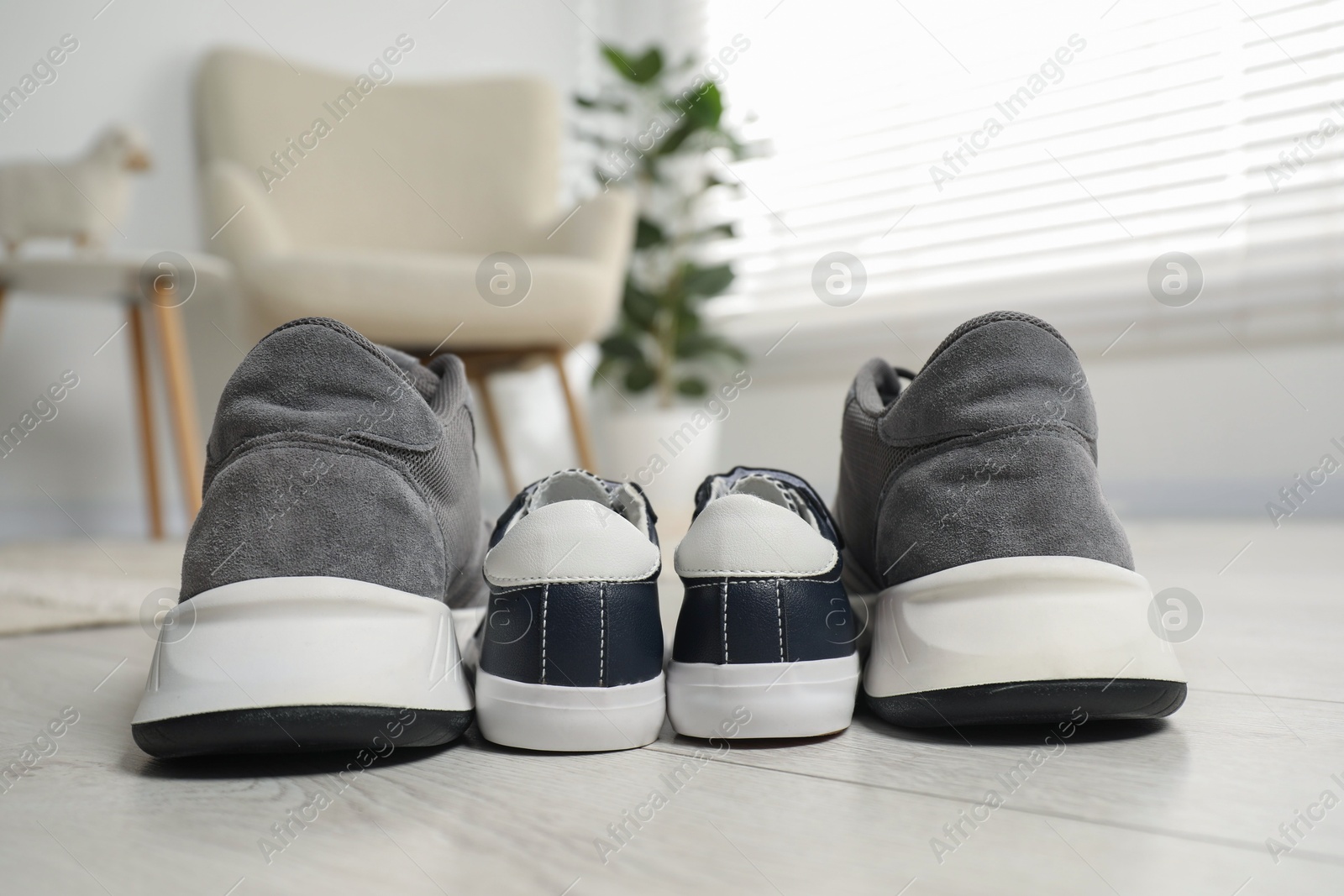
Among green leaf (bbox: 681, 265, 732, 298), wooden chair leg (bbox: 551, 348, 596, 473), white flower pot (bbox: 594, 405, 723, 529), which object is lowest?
white flower pot (bbox: 594, 405, 723, 529)

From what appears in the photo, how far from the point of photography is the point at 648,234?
2311 mm

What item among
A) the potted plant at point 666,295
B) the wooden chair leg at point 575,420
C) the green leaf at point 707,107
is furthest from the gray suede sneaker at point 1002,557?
the green leaf at point 707,107

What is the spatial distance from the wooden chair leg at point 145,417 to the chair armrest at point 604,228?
32.9 inches

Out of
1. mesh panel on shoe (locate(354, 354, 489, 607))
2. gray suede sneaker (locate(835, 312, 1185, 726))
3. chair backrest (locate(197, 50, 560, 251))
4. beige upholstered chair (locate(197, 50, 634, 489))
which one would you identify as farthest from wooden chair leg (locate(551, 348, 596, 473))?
gray suede sneaker (locate(835, 312, 1185, 726))

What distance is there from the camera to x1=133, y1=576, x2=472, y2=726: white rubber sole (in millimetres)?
385

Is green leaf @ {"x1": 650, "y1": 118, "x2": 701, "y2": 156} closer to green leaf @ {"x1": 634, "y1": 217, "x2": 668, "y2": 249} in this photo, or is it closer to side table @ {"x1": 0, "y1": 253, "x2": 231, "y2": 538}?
green leaf @ {"x1": 634, "y1": 217, "x2": 668, "y2": 249}

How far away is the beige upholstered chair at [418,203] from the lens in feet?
4.99

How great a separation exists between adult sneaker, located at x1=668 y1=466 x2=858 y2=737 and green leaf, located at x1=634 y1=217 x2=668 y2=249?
76.0 inches

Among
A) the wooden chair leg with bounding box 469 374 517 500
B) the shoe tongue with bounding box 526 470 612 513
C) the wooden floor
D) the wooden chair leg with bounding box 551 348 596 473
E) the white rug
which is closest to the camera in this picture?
the wooden floor

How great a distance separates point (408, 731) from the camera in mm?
410

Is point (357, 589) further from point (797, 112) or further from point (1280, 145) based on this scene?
point (797, 112)

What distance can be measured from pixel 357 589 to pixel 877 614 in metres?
0.27

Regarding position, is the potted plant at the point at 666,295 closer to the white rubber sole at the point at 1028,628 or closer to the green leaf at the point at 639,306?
the green leaf at the point at 639,306

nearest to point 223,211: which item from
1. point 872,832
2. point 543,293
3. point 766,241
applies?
point 543,293
